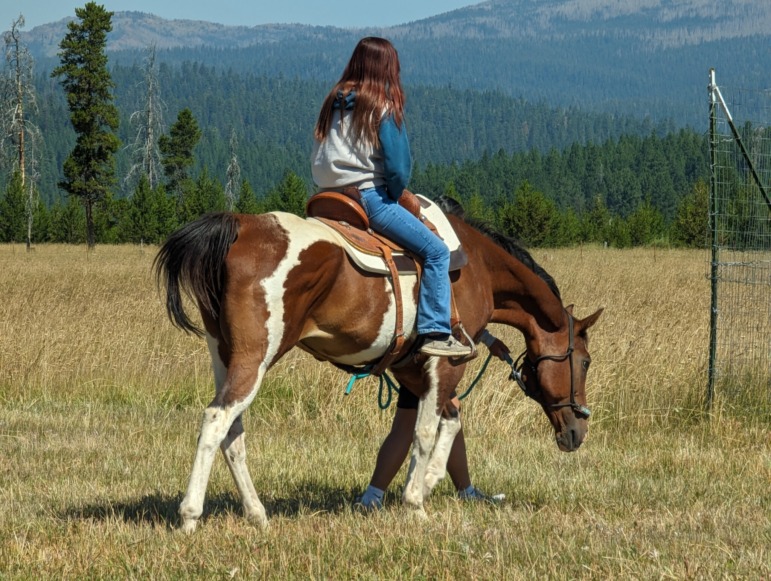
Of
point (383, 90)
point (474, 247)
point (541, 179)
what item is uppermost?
point (383, 90)

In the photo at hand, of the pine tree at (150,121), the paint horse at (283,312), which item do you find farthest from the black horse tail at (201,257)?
the pine tree at (150,121)

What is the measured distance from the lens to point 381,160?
5.30 metres

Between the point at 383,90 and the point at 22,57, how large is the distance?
157 ft

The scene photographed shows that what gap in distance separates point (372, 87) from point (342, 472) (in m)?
2.87

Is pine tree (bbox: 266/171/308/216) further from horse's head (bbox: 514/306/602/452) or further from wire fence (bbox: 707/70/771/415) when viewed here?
horse's head (bbox: 514/306/602/452)

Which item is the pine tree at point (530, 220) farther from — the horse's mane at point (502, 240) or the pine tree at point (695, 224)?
the horse's mane at point (502, 240)

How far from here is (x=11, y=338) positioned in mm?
10797

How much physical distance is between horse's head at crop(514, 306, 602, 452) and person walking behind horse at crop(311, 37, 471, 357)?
88 cm

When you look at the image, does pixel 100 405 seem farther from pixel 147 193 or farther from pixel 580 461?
pixel 147 193

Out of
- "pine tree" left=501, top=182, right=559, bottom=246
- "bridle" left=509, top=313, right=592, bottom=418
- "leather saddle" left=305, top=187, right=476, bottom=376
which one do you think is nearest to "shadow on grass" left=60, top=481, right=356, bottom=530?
"leather saddle" left=305, top=187, right=476, bottom=376

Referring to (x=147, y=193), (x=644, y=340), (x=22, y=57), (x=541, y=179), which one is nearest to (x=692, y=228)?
(x=147, y=193)

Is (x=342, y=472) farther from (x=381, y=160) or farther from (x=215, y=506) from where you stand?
(x=381, y=160)

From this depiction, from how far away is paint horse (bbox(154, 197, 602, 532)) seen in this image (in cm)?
486

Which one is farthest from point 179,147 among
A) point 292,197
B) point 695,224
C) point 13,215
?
point 695,224
